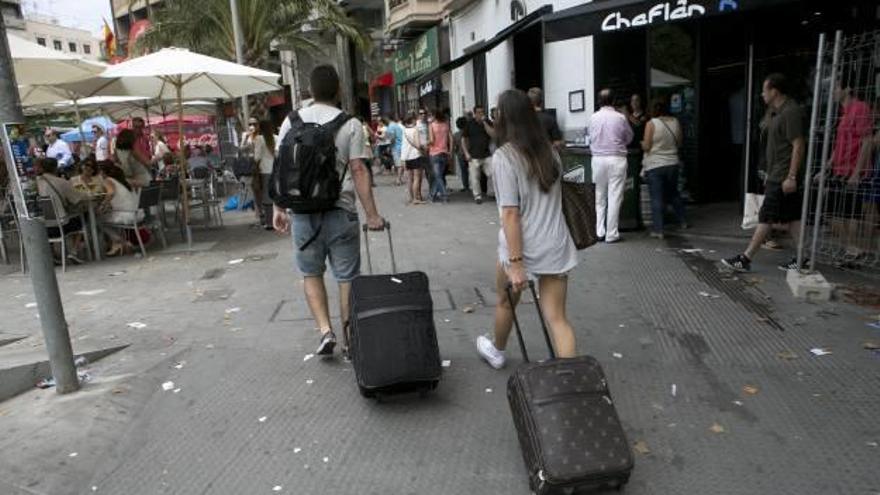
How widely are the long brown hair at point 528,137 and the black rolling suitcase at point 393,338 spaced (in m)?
0.90

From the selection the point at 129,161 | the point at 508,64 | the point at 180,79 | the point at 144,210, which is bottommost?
the point at 144,210

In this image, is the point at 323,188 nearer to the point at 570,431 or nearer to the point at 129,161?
the point at 570,431

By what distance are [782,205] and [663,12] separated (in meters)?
2.41

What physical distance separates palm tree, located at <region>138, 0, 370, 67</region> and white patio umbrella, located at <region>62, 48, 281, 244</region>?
8.48m

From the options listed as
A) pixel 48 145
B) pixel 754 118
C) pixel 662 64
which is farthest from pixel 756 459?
pixel 48 145

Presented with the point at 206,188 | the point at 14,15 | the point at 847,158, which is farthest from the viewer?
the point at 14,15

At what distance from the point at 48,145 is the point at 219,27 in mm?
5846

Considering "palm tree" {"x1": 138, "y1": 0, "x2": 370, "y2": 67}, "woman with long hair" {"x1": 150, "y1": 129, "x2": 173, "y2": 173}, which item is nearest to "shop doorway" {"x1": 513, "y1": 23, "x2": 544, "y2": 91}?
"palm tree" {"x1": 138, "y1": 0, "x2": 370, "y2": 67}

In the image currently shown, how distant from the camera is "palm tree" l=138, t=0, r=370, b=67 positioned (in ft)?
63.4

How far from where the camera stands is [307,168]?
416 cm

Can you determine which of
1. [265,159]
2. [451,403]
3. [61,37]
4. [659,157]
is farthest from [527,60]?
[61,37]

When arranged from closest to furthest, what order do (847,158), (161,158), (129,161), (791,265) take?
(847,158) → (791,265) → (129,161) → (161,158)

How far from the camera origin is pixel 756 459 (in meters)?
3.22

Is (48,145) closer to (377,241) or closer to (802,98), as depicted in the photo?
(377,241)
